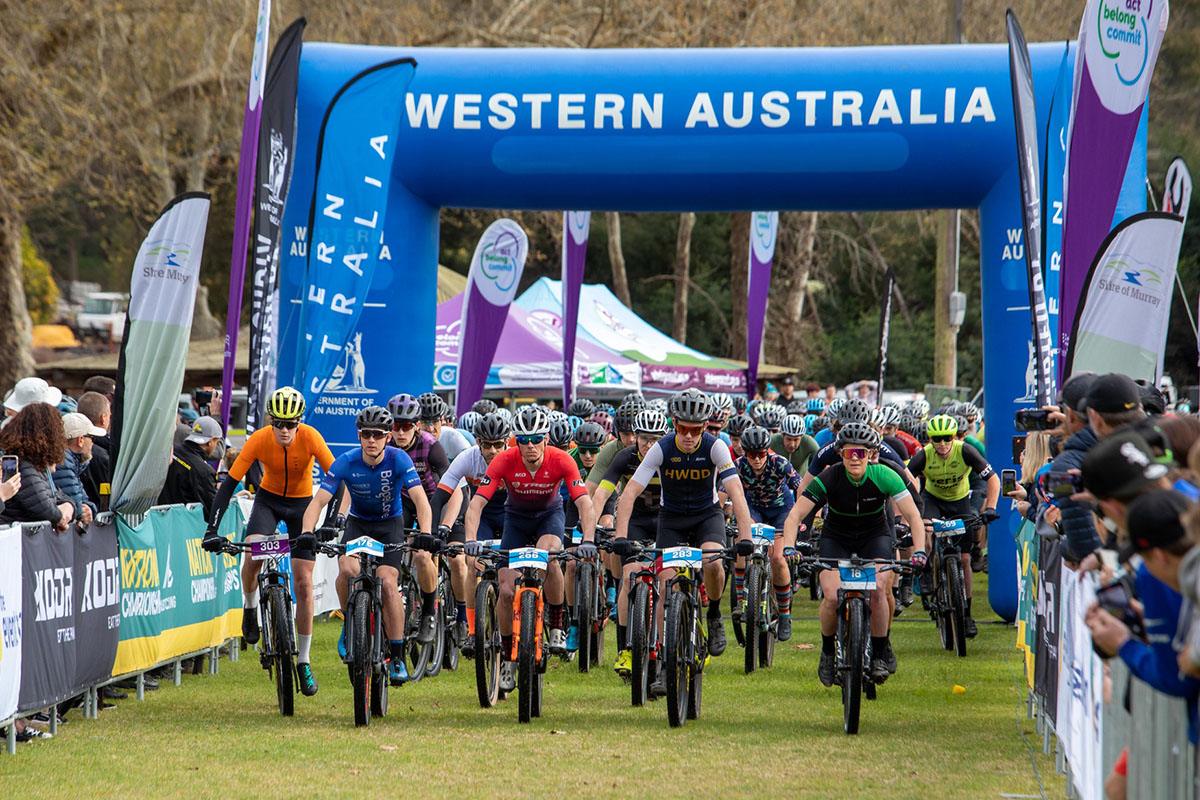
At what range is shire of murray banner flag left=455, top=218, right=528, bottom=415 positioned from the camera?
800 inches

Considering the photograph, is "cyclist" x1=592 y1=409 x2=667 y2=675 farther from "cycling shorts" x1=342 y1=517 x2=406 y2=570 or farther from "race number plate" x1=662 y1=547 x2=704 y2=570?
"cycling shorts" x1=342 y1=517 x2=406 y2=570

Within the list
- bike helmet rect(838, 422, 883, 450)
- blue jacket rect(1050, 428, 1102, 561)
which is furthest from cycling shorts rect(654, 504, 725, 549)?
blue jacket rect(1050, 428, 1102, 561)

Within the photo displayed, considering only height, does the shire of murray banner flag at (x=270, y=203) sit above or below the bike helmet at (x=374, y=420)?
above

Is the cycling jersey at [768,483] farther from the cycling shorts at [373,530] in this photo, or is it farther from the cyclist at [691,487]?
the cycling shorts at [373,530]

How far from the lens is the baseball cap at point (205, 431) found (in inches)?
550

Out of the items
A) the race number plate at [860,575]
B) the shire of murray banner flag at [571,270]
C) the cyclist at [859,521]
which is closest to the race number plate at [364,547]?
the cyclist at [859,521]

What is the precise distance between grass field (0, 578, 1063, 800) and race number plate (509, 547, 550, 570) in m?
0.97

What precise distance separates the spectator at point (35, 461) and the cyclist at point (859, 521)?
175 inches

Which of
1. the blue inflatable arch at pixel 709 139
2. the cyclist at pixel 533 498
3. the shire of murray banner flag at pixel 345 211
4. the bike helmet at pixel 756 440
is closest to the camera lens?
the cyclist at pixel 533 498

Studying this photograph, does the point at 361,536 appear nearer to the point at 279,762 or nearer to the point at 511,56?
the point at 279,762

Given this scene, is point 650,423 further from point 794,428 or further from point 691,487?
point 794,428

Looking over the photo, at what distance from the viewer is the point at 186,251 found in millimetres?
11758

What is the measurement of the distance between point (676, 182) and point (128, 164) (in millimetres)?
18641

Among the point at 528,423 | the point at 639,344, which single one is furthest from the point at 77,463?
the point at 639,344
